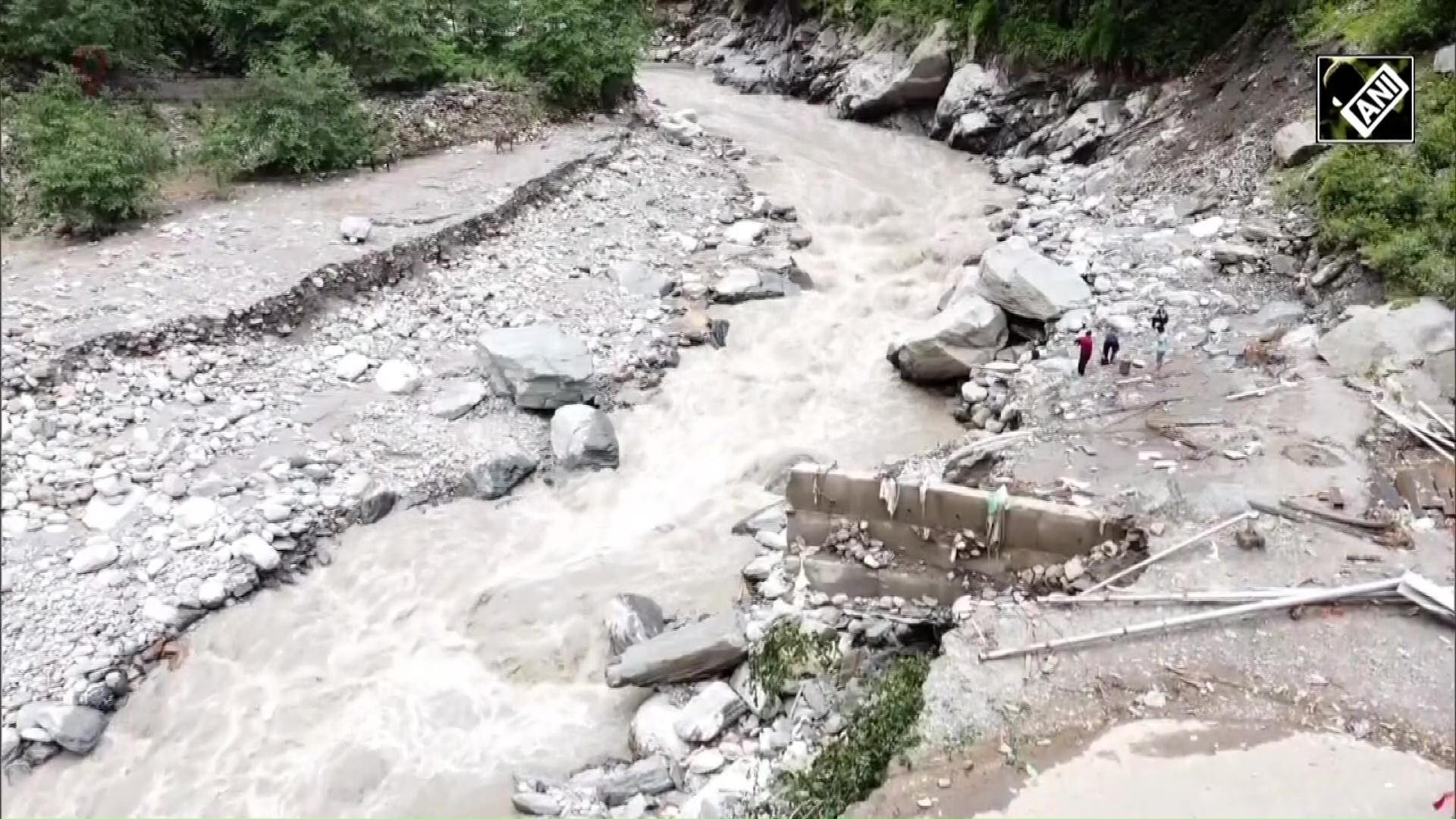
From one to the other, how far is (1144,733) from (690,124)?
46.5 ft

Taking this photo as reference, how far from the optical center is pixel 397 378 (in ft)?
30.6

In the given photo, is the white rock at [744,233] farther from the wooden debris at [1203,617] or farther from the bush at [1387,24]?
the wooden debris at [1203,617]

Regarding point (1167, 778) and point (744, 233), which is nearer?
point (1167, 778)

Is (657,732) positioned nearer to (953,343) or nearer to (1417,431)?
(1417,431)

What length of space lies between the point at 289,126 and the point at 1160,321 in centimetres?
972

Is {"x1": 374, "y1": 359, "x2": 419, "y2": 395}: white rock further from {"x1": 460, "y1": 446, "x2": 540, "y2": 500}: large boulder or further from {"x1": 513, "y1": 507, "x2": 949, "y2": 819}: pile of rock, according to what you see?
{"x1": 513, "y1": 507, "x2": 949, "y2": 819}: pile of rock

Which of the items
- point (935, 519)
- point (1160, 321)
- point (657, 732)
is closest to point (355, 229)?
point (657, 732)

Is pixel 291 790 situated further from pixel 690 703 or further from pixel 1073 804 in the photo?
pixel 1073 804

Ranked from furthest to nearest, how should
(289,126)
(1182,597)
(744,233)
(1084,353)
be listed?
(744,233) < (289,126) < (1084,353) < (1182,597)

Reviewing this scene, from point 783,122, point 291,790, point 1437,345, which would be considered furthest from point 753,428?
point 783,122

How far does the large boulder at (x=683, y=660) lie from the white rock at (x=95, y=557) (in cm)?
317

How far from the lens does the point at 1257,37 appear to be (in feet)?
45.3

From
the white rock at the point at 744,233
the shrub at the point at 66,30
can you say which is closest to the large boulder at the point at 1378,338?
the white rock at the point at 744,233

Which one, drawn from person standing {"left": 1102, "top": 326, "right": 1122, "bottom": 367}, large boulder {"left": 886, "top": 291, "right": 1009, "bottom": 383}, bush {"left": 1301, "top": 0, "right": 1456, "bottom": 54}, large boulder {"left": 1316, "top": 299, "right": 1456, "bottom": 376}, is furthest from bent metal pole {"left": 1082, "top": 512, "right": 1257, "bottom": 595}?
bush {"left": 1301, "top": 0, "right": 1456, "bottom": 54}
